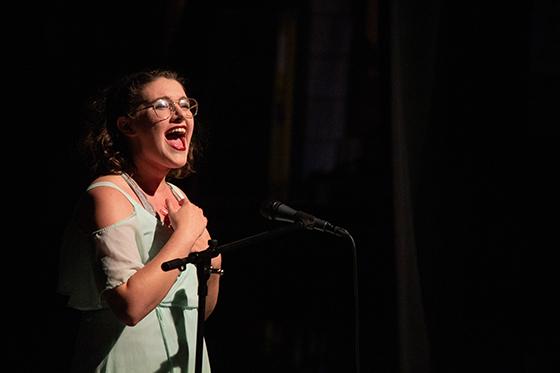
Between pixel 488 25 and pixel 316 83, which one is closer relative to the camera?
pixel 488 25

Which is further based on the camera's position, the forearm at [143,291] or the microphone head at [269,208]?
the microphone head at [269,208]

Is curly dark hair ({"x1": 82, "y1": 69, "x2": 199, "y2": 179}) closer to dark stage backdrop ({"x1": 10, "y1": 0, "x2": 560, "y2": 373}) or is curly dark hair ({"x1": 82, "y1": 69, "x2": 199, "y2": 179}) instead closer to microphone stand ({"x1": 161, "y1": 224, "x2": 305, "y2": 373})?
microphone stand ({"x1": 161, "y1": 224, "x2": 305, "y2": 373})

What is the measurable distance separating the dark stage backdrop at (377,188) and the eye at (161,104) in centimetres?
99

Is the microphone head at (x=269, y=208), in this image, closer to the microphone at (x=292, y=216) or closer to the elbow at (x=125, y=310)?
the microphone at (x=292, y=216)

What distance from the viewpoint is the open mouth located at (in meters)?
1.75

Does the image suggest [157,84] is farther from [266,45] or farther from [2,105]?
[266,45]

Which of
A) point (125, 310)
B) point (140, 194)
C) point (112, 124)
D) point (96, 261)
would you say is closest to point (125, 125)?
point (112, 124)

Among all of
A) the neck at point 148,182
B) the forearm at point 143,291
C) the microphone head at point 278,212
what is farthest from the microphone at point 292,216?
the neck at point 148,182

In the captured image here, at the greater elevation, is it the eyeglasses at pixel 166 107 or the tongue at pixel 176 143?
the eyeglasses at pixel 166 107

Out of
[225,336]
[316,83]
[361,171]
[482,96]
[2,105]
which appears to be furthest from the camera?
[316,83]

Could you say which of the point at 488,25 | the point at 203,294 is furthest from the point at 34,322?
the point at 488,25

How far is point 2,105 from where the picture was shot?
10.1ft

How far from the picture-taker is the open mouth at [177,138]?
68.7 inches

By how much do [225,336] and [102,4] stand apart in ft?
6.15
